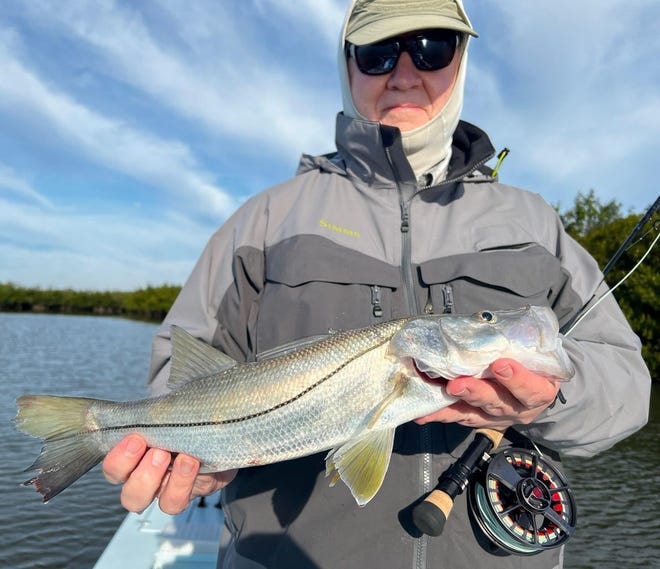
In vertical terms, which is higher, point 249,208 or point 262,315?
point 249,208

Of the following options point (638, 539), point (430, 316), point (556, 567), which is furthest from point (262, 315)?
point (638, 539)

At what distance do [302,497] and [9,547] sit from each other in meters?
9.63

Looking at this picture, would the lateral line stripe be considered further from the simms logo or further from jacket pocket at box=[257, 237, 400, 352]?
the simms logo

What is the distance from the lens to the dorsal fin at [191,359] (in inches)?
107

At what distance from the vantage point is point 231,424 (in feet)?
8.58

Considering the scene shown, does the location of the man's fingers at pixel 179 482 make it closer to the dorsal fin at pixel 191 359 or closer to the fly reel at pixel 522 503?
the dorsal fin at pixel 191 359

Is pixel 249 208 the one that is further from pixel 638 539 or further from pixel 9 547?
pixel 638 539

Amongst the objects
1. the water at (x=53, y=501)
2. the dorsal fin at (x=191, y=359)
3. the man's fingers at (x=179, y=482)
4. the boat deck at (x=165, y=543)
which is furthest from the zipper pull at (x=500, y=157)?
the water at (x=53, y=501)

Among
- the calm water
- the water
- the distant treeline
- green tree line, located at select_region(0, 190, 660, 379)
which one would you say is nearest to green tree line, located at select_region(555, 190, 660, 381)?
green tree line, located at select_region(0, 190, 660, 379)

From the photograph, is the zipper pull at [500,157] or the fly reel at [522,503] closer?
the fly reel at [522,503]

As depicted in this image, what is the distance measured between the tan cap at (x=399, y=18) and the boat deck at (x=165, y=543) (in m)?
4.00

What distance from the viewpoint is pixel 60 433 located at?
2777mm

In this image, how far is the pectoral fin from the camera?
2.27m

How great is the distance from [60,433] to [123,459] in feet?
1.62
